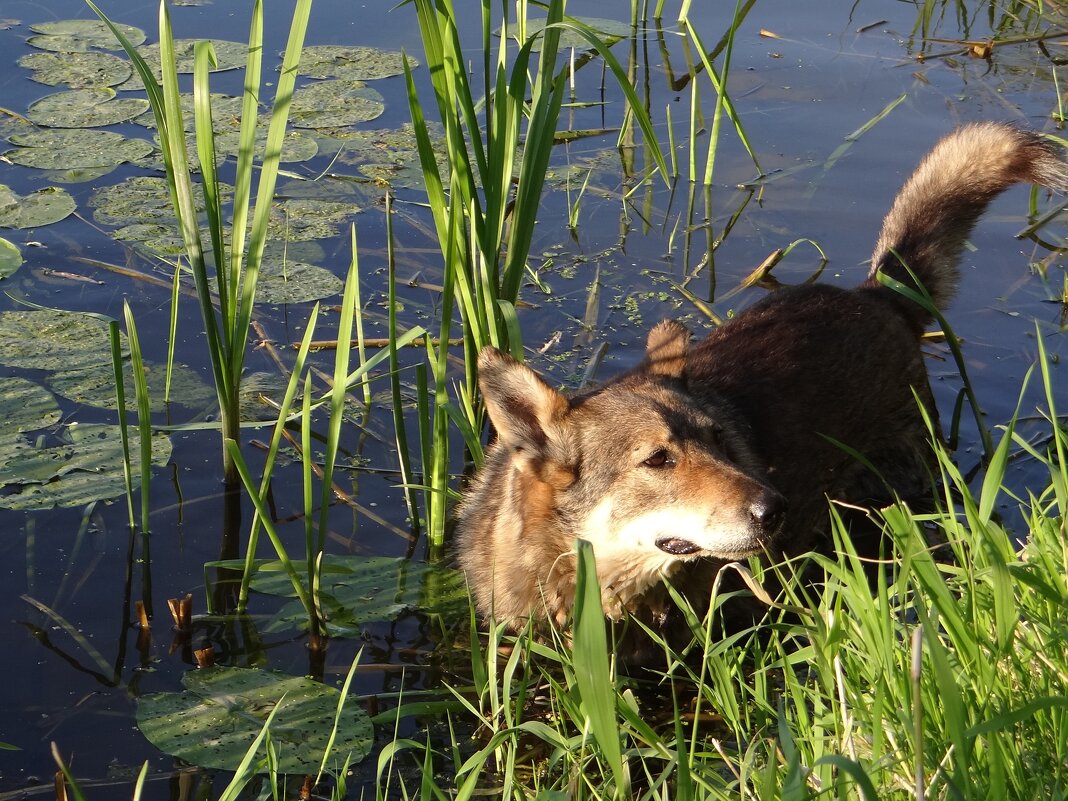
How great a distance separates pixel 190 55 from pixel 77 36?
0.83 m

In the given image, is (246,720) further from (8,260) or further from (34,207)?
(34,207)

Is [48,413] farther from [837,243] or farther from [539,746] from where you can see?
[837,243]

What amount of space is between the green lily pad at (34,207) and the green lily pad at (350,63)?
2084 millimetres

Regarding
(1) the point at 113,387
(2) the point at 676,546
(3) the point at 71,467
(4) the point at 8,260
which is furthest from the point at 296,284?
(2) the point at 676,546

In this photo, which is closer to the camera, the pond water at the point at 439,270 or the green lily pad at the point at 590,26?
the pond water at the point at 439,270

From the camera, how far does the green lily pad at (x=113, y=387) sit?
4.88m

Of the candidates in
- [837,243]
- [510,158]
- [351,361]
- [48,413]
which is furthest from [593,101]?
[48,413]

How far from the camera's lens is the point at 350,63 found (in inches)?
309

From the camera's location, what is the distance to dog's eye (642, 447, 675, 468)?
382 cm

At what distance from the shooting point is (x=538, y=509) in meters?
3.95

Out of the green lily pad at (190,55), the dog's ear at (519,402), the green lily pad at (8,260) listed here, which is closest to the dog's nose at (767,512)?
the dog's ear at (519,402)

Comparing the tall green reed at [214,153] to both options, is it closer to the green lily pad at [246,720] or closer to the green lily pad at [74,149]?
the green lily pad at [246,720]

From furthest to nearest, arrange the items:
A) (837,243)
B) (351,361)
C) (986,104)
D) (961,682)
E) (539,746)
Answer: (986,104)
(837,243)
(351,361)
(539,746)
(961,682)

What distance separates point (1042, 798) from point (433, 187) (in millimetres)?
2686
